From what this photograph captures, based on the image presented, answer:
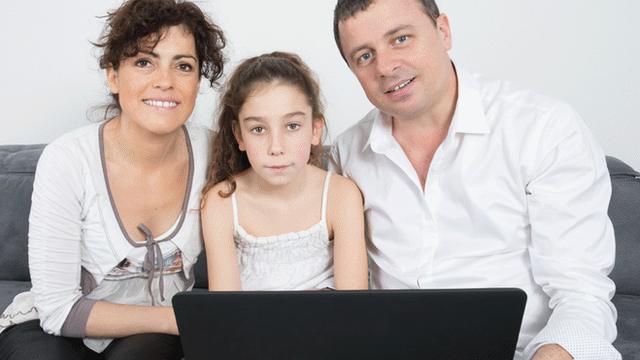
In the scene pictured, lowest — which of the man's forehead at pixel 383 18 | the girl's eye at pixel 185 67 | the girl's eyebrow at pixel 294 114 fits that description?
the girl's eyebrow at pixel 294 114

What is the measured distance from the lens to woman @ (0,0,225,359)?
5.12 feet

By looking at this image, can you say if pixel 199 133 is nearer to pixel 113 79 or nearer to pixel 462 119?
pixel 113 79

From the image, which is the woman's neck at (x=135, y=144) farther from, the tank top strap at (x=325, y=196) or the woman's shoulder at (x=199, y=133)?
the tank top strap at (x=325, y=196)

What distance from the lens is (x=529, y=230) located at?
5.15 ft

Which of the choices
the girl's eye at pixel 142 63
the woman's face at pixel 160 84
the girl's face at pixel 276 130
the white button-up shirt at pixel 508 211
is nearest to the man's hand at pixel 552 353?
the white button-up shirt at pixel 508 211

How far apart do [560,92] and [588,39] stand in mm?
195

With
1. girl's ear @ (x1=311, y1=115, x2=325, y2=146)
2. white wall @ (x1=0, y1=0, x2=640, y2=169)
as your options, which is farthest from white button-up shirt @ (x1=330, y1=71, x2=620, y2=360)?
white wall @ (x1=0, y1=0, x2=640, y2=169)

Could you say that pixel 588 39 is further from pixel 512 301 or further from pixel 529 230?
pixel 512 301

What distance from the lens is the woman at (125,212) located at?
1561 millimetres

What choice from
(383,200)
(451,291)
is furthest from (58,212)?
(451,291)

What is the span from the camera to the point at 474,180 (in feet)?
5.10

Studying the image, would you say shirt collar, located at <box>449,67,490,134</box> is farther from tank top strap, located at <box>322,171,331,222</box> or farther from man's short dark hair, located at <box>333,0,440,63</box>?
tank top strap, located at <box>322,171,331,222</box>

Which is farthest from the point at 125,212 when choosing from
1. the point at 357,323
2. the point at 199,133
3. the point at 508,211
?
the point at 508,211

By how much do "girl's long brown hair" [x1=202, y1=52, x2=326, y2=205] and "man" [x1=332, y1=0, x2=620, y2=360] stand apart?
13 cm
